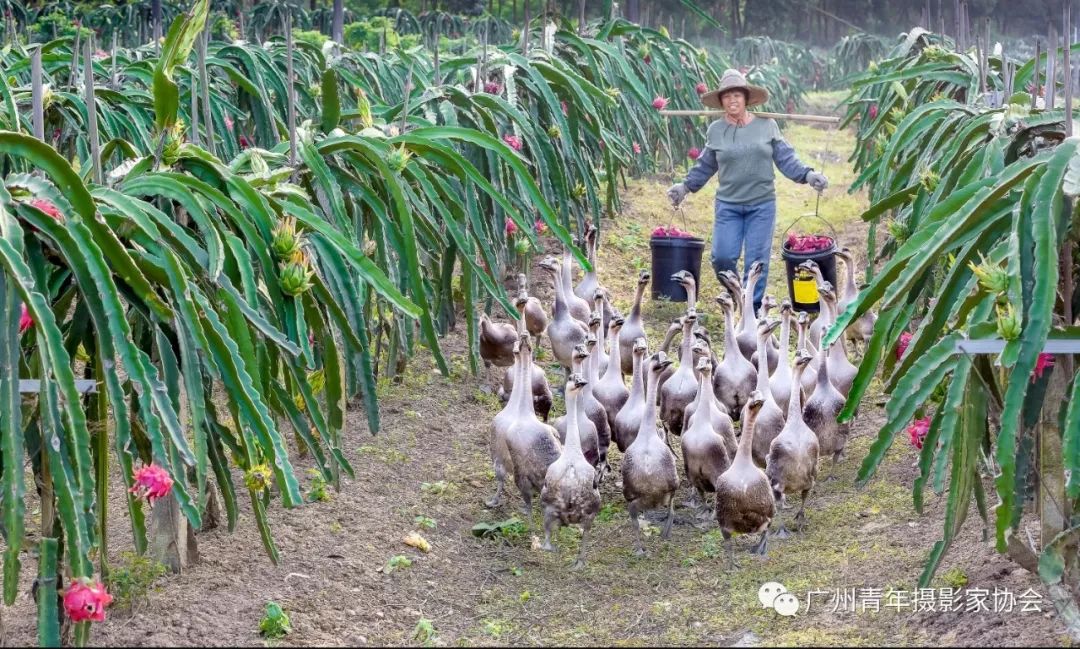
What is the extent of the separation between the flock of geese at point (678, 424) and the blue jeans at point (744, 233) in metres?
1.67

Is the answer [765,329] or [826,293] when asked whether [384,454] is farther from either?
[826,293]

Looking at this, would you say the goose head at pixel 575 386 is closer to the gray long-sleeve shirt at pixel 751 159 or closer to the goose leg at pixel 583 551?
the goose leg at pixel 583 551

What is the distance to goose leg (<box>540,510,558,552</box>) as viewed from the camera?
15.4ft

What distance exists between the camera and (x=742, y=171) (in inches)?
315

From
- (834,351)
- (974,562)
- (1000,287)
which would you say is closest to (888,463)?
(834,351)

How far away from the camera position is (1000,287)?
331 cm

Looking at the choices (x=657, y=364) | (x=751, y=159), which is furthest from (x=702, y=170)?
(x=657, y=364)

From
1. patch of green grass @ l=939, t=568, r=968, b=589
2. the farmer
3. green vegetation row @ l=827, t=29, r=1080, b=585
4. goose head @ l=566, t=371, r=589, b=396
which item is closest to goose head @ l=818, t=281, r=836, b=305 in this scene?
the farmer

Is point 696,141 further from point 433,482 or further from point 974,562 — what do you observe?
point 974,562

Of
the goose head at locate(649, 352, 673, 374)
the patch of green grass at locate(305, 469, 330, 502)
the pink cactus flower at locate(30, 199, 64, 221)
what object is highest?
the pink cactus flower at locate(30, 199, 64, 221)

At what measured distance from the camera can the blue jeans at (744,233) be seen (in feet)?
26.6

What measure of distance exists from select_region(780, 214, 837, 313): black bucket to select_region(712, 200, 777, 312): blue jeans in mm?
176

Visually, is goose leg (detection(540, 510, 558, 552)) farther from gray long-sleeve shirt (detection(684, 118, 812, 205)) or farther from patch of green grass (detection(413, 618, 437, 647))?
gray long-sleeve shirt (detection(684, 118, 812, 205))

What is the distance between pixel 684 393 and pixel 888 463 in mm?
981
